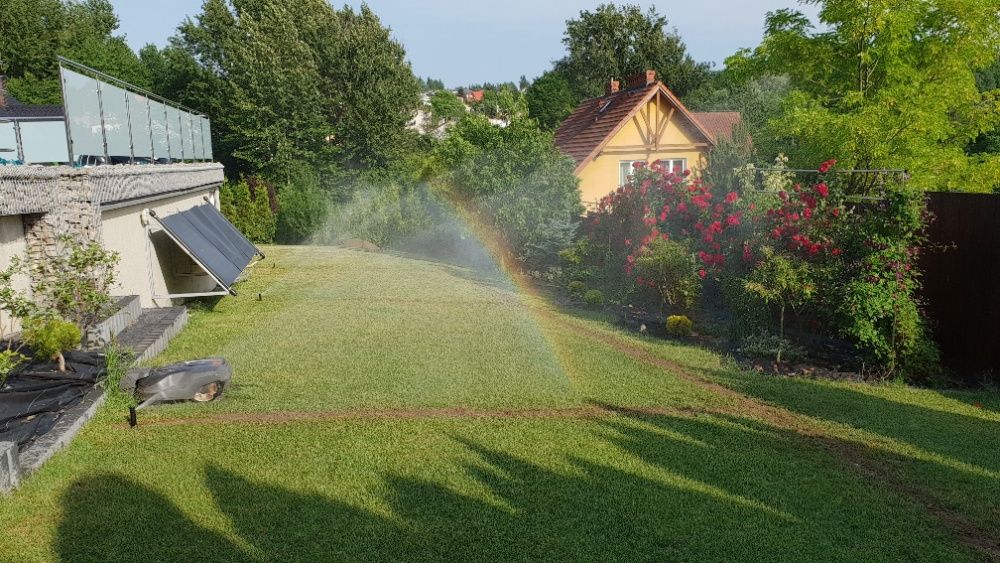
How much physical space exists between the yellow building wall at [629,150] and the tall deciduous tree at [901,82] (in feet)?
44.8

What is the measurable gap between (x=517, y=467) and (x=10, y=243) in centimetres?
689

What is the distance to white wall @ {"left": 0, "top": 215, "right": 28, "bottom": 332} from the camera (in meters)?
8.92

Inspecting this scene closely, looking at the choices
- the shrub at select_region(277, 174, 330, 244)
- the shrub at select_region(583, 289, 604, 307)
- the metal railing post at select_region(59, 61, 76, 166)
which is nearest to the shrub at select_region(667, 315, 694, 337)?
the shrub at select_region(583, 289, 604, 307)

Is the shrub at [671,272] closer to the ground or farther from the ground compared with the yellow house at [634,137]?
closer to the ground

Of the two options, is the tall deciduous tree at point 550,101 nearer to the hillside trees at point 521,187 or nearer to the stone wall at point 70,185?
the hillside trees at point 521,187

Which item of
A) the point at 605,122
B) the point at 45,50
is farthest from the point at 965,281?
the point at 45,50

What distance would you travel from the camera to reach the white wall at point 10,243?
892 centimetres

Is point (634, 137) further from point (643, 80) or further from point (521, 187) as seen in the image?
point (521, 187)

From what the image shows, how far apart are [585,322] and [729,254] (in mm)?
2763

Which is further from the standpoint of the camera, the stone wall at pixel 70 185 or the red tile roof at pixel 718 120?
the red tile roof at pixel 718 120

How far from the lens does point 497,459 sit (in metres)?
6.69

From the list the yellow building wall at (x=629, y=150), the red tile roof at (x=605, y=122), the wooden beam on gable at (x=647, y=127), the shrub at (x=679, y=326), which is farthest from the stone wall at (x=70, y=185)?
the wooden beam on gable at (x=647, y=127)

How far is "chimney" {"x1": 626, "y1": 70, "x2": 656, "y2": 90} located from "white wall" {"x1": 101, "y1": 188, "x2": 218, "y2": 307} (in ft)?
68.4

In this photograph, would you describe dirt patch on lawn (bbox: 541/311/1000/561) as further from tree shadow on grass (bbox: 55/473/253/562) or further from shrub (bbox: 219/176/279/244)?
shrub (bbox: 219/176/279/244)
